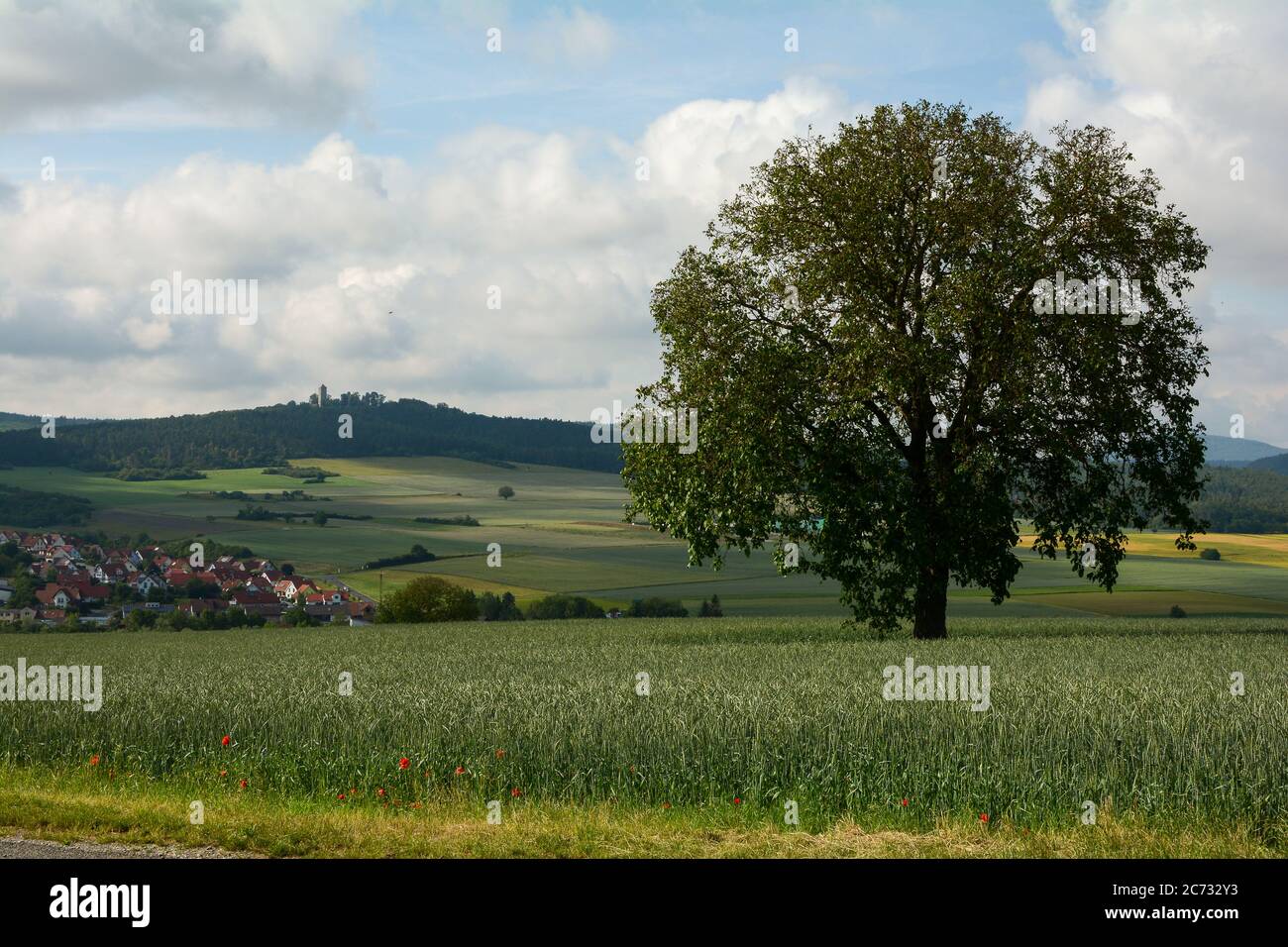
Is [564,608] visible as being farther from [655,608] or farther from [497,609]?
[655,608]

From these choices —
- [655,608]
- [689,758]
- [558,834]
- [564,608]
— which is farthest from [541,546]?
[558,834]

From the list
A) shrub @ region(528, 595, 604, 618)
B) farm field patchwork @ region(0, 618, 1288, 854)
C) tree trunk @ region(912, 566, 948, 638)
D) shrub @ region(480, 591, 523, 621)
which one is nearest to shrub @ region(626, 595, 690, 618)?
shrub @ region(528, 595, 604, 618)

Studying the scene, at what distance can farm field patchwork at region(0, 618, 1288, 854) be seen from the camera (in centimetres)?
1265

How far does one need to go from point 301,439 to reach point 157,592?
7738 cm

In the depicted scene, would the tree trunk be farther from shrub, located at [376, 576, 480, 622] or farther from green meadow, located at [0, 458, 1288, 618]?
shrub, located at [376, 576, 480, 622]

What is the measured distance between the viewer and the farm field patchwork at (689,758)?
12648 millimetres

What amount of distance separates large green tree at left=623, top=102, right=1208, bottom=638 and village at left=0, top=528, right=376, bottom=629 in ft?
144

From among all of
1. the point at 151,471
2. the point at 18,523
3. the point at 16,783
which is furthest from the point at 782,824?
the point at 151,471

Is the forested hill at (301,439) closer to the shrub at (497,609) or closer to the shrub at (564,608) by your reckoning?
the shrub at (497,609)

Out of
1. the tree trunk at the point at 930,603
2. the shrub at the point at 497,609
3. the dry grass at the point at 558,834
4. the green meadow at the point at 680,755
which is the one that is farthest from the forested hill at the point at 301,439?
the dry grass at the point at 558,834

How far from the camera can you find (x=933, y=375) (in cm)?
3073

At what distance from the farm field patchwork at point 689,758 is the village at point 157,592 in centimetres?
5283
